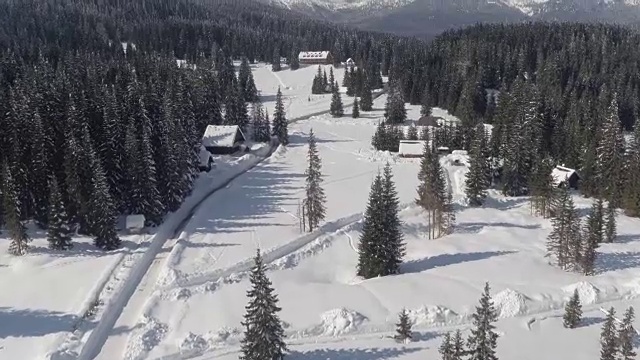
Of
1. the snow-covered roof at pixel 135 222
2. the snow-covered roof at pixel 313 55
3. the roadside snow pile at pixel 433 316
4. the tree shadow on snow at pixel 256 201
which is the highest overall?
the snow-covered roof at pixel 313 55

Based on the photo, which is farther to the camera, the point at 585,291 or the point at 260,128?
the point at 260,128

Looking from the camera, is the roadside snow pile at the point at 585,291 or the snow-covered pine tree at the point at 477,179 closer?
the roadside snow pile at the point at 585,291

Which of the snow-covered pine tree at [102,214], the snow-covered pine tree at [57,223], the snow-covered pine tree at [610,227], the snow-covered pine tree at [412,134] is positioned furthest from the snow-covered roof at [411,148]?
the snow-covered pine tree at [57,223]

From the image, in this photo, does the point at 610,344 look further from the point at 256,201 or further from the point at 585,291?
the point at 256,201

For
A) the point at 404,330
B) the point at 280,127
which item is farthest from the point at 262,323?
the point at 280,127

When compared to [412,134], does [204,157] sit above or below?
below

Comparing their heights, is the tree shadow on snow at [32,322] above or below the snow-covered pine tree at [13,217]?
below

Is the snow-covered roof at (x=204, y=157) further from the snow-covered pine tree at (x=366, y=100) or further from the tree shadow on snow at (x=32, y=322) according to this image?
the snow-covered pine tree at (x=366, y=100)

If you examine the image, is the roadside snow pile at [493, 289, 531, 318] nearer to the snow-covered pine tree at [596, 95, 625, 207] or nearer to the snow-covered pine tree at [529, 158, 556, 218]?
the snow-covered pine tree at [529, 158, 556, 218]
